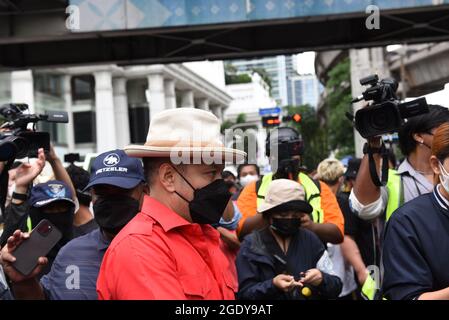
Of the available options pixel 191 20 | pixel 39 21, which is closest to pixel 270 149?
pixel 191 20

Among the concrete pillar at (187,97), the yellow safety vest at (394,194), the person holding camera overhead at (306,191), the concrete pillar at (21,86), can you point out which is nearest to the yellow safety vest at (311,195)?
the person holding camera overhead at (306,191)

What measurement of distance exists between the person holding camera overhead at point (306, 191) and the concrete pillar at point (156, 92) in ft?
129

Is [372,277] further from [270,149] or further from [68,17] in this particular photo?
[68,17]

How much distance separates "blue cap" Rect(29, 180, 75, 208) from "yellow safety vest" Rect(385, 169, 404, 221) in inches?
88.5

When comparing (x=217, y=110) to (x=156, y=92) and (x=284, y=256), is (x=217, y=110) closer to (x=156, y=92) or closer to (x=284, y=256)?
(x=156, y=92)

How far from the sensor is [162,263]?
2.17 metres

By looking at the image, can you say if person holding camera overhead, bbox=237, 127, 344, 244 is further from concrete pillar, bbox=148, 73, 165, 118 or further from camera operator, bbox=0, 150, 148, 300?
concrete pillar, bbox=148, 73, 165, 118

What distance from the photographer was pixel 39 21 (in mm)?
10586

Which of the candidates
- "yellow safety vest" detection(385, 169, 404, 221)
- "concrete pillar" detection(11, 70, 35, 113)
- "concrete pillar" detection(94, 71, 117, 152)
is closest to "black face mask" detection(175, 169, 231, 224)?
"yellow safety vest" detection(385, 169, 404, 221)

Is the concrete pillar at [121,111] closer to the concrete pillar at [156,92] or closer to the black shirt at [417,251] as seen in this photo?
the concrete pillar at [156,92]

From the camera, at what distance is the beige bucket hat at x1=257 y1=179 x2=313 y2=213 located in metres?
4.50

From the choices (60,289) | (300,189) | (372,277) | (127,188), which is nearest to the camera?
(60,289)

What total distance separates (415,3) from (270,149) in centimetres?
541

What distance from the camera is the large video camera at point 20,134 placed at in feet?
11.0
